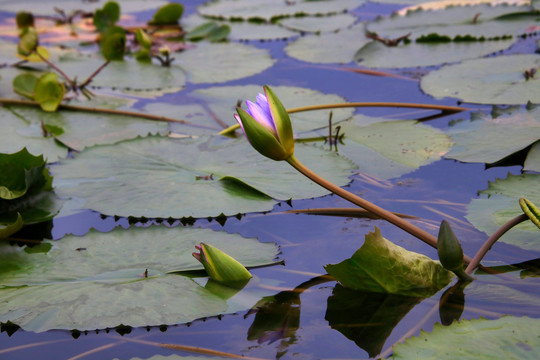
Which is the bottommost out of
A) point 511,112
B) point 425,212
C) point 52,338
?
point 52,338

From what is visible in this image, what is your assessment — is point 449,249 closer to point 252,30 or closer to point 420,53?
point 420,53

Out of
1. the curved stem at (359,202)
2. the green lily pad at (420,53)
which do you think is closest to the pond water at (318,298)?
the curved stem at (359,202)

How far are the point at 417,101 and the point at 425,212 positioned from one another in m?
0.92

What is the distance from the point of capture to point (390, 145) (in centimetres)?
192

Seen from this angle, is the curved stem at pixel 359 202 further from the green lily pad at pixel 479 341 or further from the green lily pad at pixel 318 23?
the green lily pad at pixel 318 23

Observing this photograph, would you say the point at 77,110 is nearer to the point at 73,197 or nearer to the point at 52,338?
the point at 73,197

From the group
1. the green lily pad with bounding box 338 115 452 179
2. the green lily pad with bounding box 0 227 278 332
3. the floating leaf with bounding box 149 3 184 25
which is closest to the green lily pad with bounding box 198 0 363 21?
the floating leaf with bounding box 149 3 184 25

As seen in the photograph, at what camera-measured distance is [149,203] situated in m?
1.59

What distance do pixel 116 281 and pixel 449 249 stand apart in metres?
0.67

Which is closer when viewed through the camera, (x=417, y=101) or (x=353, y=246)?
(x=353, y=246)

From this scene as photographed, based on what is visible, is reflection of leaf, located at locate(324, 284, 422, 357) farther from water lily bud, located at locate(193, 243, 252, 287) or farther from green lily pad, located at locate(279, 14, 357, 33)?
green lily pad, located at locate(279, 14, 357, 33)

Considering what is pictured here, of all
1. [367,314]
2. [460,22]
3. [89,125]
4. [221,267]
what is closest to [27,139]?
[89,125]

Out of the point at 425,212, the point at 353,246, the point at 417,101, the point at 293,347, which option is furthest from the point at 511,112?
the point at 293,347

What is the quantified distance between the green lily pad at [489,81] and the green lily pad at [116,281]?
Result: 1.23 meters
